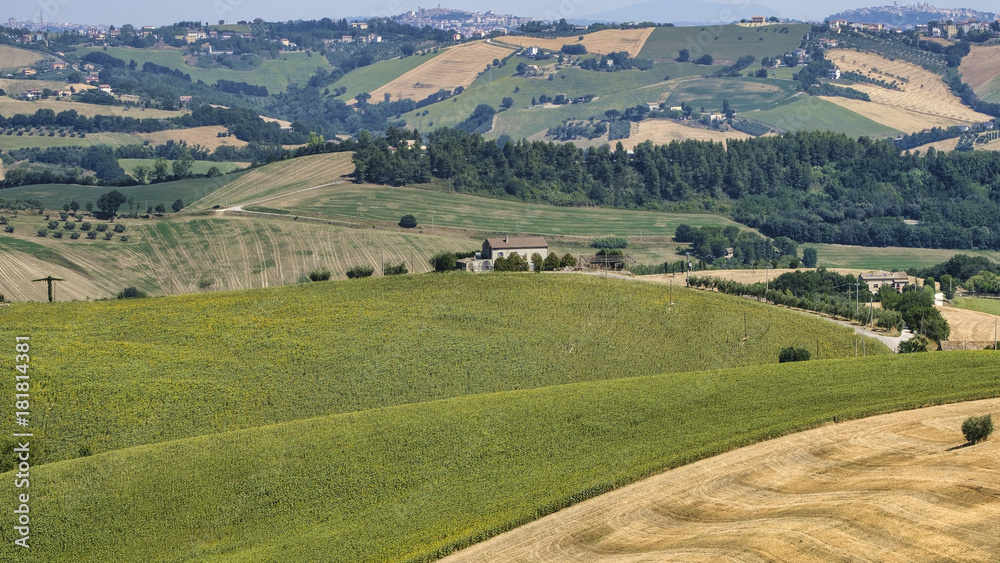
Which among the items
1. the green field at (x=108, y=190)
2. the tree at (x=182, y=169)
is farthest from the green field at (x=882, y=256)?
the tree at (x=182, y=169)

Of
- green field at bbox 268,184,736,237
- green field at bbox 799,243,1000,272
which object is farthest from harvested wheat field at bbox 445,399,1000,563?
green field at bbox 268,184,736,237

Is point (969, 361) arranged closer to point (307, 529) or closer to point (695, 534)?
point (695, 534)

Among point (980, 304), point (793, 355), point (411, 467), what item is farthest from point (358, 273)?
point (980, 304)

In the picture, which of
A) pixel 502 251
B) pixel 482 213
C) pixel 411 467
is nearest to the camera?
pixel 411 467

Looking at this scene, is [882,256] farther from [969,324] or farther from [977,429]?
[977,429]

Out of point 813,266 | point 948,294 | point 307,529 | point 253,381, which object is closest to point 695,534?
point 307,529

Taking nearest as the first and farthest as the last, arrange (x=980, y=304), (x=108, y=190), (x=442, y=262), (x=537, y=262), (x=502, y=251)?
(x=442, y=262)
(x=537, y=262)
(x=502, y=251)
(x=980, y=304)
(x=108, y=190)

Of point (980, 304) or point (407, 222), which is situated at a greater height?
point (407, 222)

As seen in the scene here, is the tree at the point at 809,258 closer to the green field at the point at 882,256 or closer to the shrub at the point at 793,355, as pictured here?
the green field at the point at 882,256
